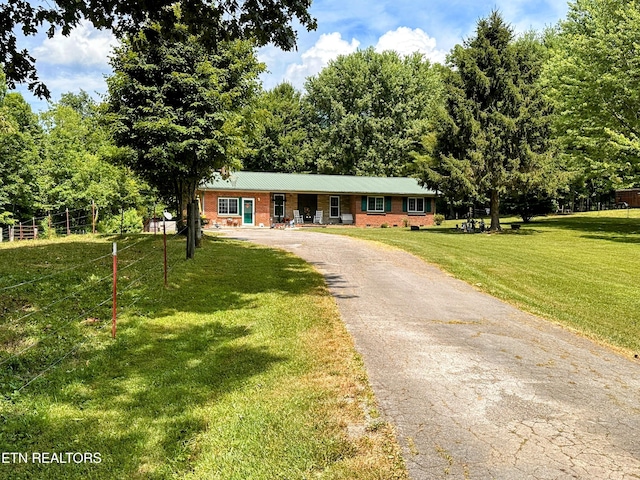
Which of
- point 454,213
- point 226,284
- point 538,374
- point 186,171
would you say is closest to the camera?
point 538,374

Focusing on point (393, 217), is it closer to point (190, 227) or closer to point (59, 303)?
point (190, 227)

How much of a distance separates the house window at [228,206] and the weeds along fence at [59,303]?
1833cm

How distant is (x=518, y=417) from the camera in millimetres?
4074

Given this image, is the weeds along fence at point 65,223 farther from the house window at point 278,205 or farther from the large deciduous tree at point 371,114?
the large deciduous tree at point 371,114

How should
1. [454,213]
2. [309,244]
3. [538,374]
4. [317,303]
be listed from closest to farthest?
[538,374] → [317,303] → [309,244] → [454,213]

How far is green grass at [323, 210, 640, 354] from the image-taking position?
28.4 feet

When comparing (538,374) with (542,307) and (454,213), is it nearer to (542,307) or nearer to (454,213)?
(542,307)

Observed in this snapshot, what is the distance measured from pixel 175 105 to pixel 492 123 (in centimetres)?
1783

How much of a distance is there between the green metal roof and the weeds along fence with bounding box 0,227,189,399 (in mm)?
19318

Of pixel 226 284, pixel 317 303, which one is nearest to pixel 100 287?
pixel 226 284

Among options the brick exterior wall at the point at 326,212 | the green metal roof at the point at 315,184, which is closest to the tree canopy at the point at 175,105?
the green metal roof at the point at 315,184

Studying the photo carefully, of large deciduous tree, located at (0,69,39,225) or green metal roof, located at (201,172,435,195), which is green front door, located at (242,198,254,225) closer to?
green metal roof, located at (201,172,435,195)

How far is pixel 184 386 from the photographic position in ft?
15.7

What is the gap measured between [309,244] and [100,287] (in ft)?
32.9
